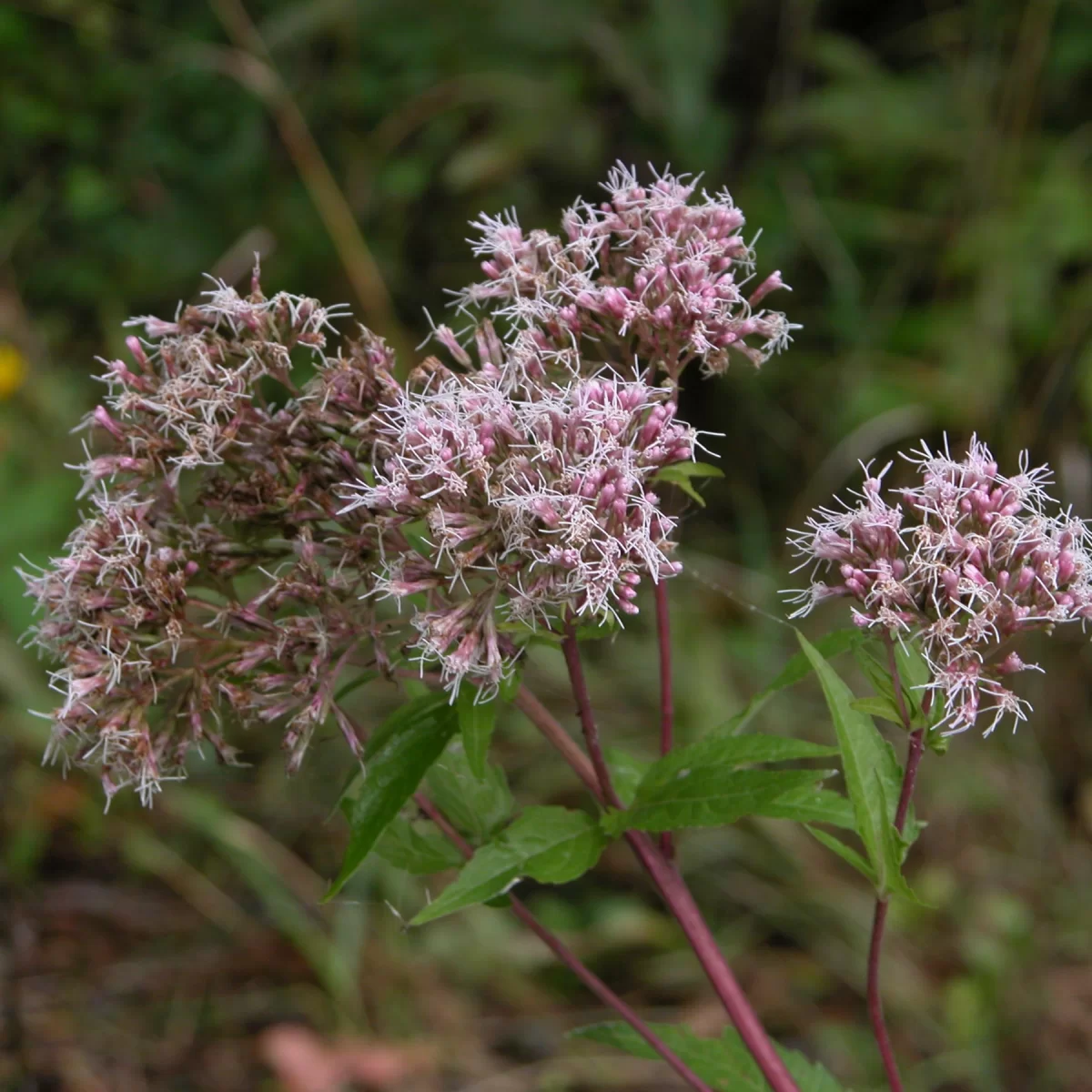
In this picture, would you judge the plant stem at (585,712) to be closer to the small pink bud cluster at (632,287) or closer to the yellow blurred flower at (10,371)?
the small pink bud cluster at (632,287)

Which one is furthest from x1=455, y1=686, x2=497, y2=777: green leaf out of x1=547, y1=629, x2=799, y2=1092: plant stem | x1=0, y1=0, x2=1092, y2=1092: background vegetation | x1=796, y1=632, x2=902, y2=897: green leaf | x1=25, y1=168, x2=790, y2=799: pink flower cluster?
x1=0, y1=0, x2=1092, y2=1092: background vegetation

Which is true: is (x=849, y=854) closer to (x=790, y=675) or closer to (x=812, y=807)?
(x=812, y=807)

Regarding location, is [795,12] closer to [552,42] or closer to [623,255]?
[552,42]

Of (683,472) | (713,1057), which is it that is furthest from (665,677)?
(713,1057)

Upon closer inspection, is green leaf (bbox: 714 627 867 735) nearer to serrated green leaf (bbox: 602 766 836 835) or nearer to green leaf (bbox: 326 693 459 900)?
serrated green leaf (bbox: 602 766 836 835)

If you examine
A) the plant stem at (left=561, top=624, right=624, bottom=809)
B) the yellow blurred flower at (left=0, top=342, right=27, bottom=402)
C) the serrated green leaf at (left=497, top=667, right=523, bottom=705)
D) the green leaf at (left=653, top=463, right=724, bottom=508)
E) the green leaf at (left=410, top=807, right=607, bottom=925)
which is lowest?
the green leaf at (left=410, top=807, right=607, bottom=925)

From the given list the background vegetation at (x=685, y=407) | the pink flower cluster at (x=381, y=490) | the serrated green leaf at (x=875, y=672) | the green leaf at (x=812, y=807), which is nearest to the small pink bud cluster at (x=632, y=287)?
the pink flower cluster at (x=381, y=490)
